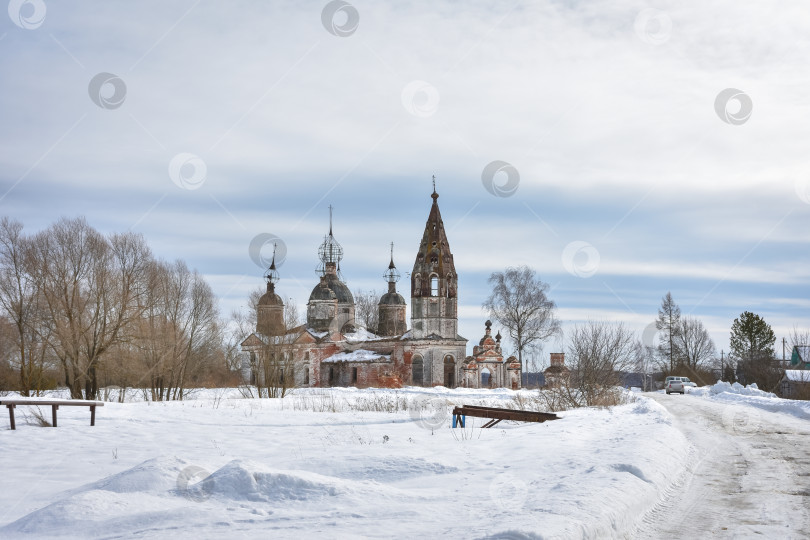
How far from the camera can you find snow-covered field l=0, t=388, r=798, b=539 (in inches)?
268

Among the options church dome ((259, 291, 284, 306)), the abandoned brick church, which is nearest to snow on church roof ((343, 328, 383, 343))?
the abandoned brick church

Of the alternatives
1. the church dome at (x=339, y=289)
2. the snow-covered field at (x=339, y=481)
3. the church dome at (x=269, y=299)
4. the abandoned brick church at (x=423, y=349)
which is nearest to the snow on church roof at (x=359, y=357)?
the abandoned brick church at (x=423, y=349)

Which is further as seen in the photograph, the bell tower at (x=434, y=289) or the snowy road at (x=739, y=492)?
the bell tower at (x=434, y=289)

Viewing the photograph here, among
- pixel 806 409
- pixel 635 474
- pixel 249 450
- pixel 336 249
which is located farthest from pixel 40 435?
pixel 336 249

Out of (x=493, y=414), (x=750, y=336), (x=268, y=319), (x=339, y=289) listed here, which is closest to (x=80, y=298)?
(x=268, y=319)

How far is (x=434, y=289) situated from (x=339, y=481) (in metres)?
58.6

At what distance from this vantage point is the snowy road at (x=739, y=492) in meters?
7.06

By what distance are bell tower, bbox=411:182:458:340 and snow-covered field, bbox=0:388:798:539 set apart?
5020 centimetres

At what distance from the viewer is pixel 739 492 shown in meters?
8.83

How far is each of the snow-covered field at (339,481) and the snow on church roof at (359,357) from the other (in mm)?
49741

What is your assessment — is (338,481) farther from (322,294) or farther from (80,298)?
(322,294)

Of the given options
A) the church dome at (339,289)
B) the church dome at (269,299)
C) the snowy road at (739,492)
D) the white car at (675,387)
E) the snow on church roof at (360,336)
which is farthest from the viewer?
the church dome at (339,289)

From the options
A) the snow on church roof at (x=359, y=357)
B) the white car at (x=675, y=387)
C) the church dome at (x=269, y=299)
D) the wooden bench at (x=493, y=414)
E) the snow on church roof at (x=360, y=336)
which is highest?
the church dome at (x=269, y=299)

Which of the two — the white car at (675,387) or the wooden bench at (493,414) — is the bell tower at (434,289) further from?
the wooden bench at (493,414)
